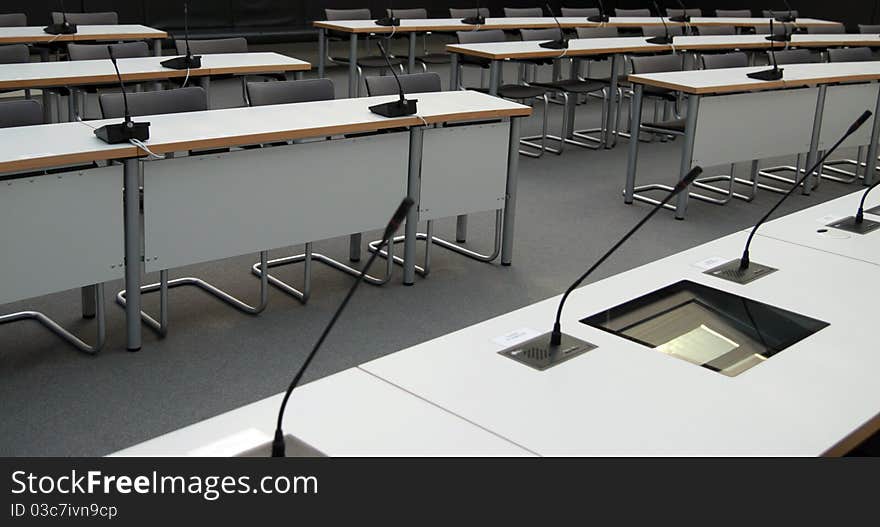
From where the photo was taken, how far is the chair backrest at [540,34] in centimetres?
844

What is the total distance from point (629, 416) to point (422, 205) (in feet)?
8.83

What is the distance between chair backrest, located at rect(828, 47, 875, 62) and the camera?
7.90 meters

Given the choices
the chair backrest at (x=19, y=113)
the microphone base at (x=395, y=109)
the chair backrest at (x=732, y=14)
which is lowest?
the chair backrest at (x=19, y=113)

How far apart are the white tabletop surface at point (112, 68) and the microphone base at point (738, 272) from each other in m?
3.58

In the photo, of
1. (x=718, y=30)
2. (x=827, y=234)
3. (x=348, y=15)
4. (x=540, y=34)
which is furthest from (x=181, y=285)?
(x=718, y=30)

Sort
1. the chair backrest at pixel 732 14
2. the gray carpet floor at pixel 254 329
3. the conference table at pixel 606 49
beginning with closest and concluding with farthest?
the gray carpet floor at pixel 254 329, the conference table at pixel 606 49, the chair backrest at pixel 732 14

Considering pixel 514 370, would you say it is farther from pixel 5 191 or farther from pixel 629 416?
pixel 5 191

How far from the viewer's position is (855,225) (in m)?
3.30

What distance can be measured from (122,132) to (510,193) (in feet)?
6.51

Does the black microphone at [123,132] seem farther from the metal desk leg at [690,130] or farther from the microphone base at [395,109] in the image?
the metal desk leg at [690,130]

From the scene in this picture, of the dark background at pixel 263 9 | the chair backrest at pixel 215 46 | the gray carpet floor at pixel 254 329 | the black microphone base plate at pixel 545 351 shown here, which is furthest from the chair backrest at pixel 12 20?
the black microphone base plate at pixel 545 351

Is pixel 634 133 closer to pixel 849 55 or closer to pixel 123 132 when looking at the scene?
pixel 849 55
